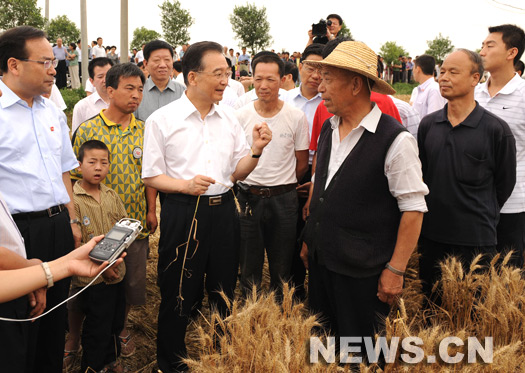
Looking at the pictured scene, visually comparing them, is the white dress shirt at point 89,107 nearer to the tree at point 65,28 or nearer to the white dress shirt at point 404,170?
the white dress shirt at point 404,170

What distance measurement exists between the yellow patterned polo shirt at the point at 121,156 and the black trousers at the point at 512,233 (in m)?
2.90

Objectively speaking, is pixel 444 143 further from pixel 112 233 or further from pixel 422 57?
pixel 422 57

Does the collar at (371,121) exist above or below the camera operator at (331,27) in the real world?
below

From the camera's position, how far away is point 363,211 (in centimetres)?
249

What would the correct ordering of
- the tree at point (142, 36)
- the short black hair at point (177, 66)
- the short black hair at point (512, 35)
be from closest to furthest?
1. the short black hair at point (512, 35)
2. the short black hair at point (177, 66)
3. the tree at point (142, 36)

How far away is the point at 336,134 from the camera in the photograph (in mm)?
2752

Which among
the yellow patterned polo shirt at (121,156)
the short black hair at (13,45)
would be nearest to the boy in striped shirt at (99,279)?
the yellow patterned polo shirt at (121,156)

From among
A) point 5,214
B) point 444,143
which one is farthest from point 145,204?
point 444,143

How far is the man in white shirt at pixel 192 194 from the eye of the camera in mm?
3049

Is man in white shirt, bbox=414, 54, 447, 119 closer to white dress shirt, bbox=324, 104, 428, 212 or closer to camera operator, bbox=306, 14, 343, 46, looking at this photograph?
camera operator, bbox=306, 14, 343, 46

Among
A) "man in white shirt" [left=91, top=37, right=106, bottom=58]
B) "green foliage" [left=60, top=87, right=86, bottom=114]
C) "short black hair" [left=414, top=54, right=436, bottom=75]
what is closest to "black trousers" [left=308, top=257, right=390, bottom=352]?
"short black hair" [left=414, top=54, right=436, bottom=75]

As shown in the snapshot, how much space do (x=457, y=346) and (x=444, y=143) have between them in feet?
4.94

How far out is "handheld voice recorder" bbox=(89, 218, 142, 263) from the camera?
2074 mm

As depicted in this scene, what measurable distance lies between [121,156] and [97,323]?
4.14 feet
